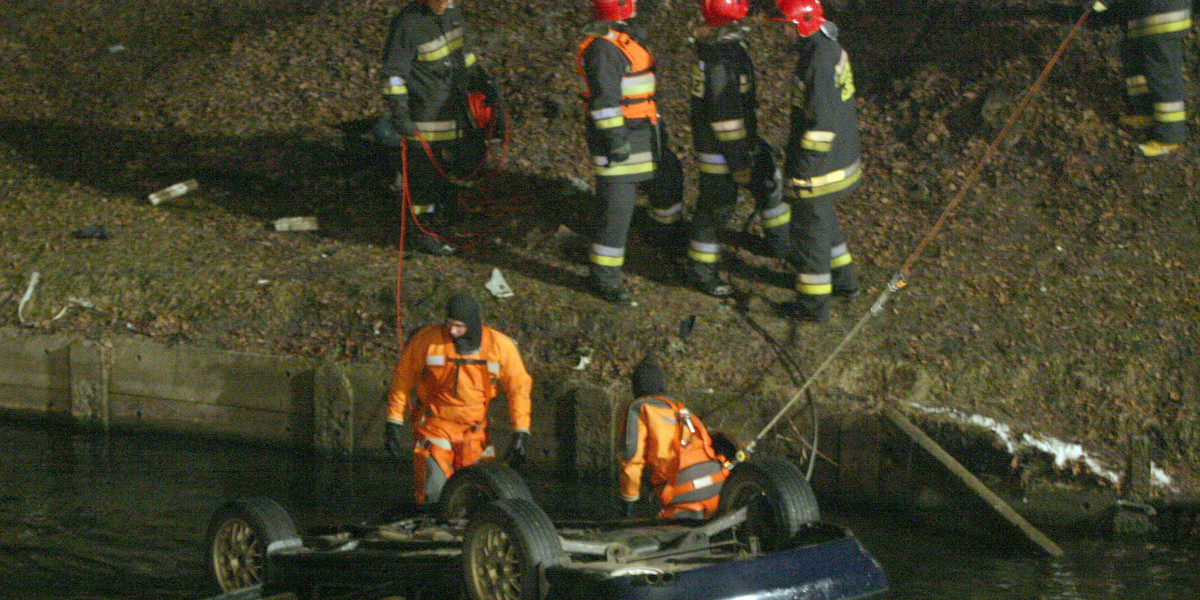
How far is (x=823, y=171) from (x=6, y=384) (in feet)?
22.6

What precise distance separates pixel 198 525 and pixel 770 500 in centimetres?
410

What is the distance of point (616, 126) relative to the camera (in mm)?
9875

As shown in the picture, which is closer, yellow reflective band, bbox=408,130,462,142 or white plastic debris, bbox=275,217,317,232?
yellow reflective band, bbox=408,130,462,142

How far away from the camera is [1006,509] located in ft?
27.9

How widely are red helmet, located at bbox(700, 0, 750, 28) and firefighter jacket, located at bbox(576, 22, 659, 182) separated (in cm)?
56

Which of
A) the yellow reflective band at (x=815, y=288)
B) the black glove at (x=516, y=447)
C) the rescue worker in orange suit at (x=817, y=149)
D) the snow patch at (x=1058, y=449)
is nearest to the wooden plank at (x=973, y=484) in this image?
the snow patch at (x=1058, y=449)

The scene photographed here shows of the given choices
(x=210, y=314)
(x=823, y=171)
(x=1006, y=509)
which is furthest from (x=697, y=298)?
(x=210, y=314)

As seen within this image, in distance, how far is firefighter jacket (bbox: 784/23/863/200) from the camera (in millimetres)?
9578

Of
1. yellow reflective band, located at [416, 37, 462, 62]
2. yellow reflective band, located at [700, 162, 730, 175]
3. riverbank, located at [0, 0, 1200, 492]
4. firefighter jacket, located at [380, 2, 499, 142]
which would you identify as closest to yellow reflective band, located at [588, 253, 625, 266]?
riverbank, located at [0, 0, 1200, 492]

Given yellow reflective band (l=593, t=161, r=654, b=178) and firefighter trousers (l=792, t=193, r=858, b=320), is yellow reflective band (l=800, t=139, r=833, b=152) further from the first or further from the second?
yellow reflective band (l=593, t=161, r=654, b=178)

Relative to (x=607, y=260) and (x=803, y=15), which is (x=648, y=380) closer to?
(x=607, y=260)

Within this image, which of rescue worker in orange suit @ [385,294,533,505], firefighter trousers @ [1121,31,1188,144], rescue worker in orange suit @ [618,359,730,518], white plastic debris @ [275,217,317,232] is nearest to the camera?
rescue worker in orange suit @ [618,359,730,518]

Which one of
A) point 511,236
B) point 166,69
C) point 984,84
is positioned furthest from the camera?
point 166,69

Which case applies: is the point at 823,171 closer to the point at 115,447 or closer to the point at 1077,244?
the point at 1077,244
